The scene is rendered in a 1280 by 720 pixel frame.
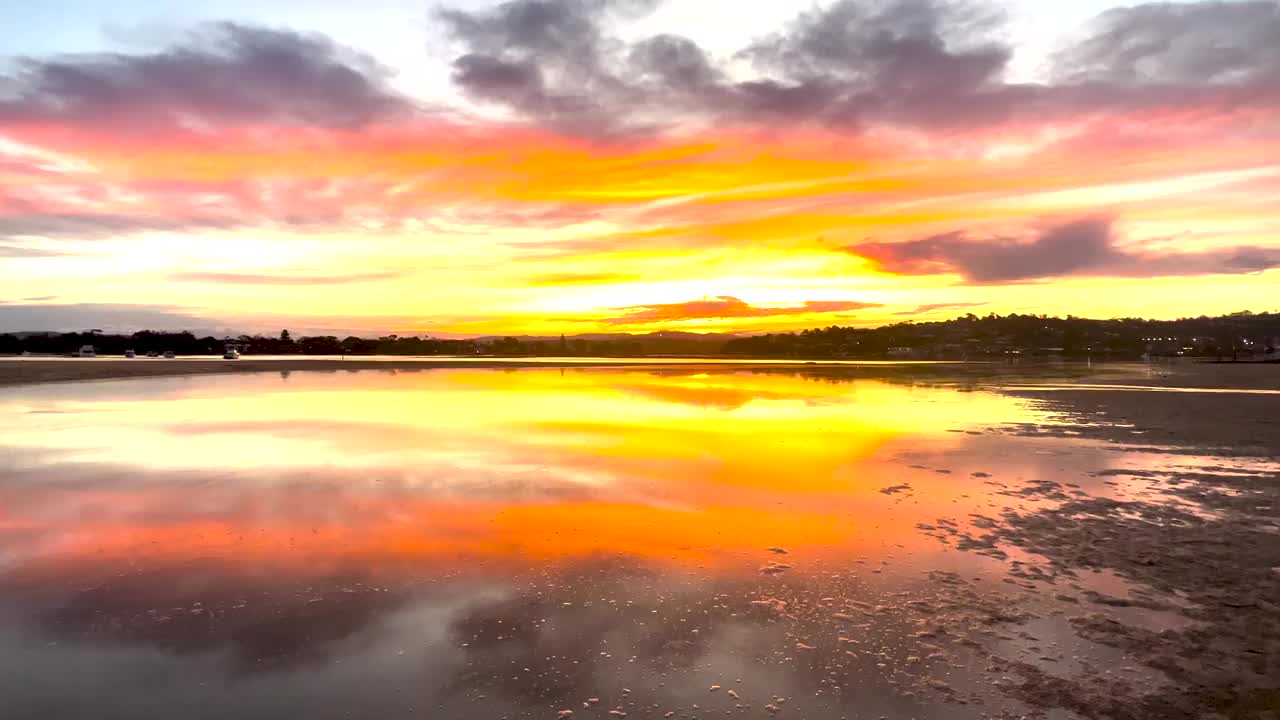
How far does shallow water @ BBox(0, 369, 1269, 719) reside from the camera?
6.39 metres

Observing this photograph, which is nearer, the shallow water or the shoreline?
the shallow water

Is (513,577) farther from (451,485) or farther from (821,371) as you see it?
(821,371)

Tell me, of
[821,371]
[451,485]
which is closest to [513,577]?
[451,485]

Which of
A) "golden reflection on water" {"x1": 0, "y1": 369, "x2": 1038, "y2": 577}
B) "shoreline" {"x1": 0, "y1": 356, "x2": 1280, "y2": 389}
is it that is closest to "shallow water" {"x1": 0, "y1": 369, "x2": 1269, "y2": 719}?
"golden reflection on water" {"x1": 0, "y1": 369, "x2": 1038, "y2": 577}

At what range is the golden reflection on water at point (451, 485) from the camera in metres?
10.7

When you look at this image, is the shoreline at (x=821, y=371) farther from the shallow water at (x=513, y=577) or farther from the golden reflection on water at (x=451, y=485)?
the shallow water at (x=513, y=577)

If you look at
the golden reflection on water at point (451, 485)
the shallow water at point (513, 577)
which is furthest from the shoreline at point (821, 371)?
the shallow water at point (513, 577)

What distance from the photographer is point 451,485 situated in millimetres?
15078

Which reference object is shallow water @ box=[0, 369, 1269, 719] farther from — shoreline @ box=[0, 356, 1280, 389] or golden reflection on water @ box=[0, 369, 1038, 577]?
shoreline @ box=[0, 356, 1280, 389]

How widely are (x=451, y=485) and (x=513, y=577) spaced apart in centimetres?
619

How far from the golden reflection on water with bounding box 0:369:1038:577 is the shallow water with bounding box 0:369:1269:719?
0.32 ft

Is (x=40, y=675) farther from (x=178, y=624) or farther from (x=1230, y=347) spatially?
(x=1230, y=347)

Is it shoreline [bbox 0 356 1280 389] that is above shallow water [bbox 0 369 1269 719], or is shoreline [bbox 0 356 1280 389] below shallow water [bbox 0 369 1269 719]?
above

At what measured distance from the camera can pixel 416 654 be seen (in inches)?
277
